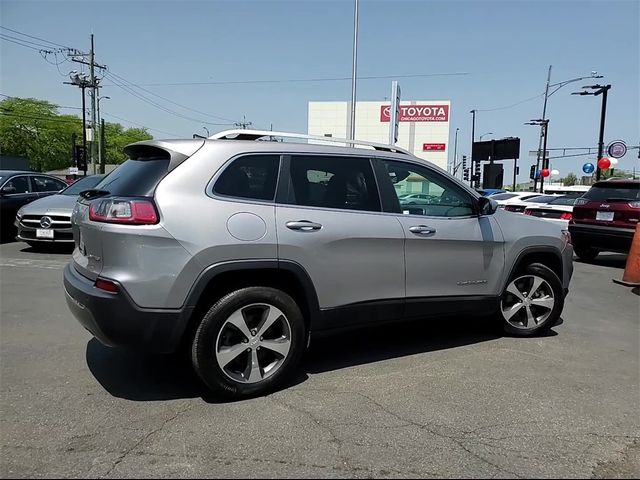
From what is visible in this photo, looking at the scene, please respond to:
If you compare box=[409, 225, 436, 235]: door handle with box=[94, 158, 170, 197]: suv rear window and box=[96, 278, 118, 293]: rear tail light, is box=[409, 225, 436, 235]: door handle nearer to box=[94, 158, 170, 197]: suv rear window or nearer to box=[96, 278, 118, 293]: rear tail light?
box=[94, 158, 170, 197]: suv rear window

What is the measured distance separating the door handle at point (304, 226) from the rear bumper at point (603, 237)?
26.7ft

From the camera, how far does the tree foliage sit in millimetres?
74062

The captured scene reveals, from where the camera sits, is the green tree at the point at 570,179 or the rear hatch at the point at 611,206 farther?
the green tree at the point at 570,179

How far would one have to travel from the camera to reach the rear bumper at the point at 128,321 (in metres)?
3.24

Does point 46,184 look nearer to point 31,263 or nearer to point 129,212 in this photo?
point 31,263

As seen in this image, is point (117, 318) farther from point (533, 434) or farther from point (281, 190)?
point (533, 434)

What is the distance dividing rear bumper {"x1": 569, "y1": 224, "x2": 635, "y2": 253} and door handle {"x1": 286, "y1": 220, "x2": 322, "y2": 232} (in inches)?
321

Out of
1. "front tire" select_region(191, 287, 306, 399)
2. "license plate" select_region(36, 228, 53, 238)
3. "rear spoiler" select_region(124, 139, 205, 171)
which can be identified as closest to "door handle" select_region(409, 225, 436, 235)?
"front tire" select_region(191, 287, 306, 399)

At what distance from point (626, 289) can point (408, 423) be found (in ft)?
21.1

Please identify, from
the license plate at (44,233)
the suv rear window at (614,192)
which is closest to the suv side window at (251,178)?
the license plate at (44,233)

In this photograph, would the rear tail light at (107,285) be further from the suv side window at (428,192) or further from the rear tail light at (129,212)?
the suv side window at (428,192)

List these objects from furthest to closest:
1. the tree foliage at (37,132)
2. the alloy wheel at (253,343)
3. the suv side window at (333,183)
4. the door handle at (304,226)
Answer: the tree foliage at (37,132) → the suv side window at (333,183) → the door handle at (304,226) → the alloy wheel at (253,343)

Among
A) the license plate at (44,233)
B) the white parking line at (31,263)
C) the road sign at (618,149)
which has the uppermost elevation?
the road sign at (618,149)

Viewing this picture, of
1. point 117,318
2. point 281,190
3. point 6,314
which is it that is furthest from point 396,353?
point 6,314
